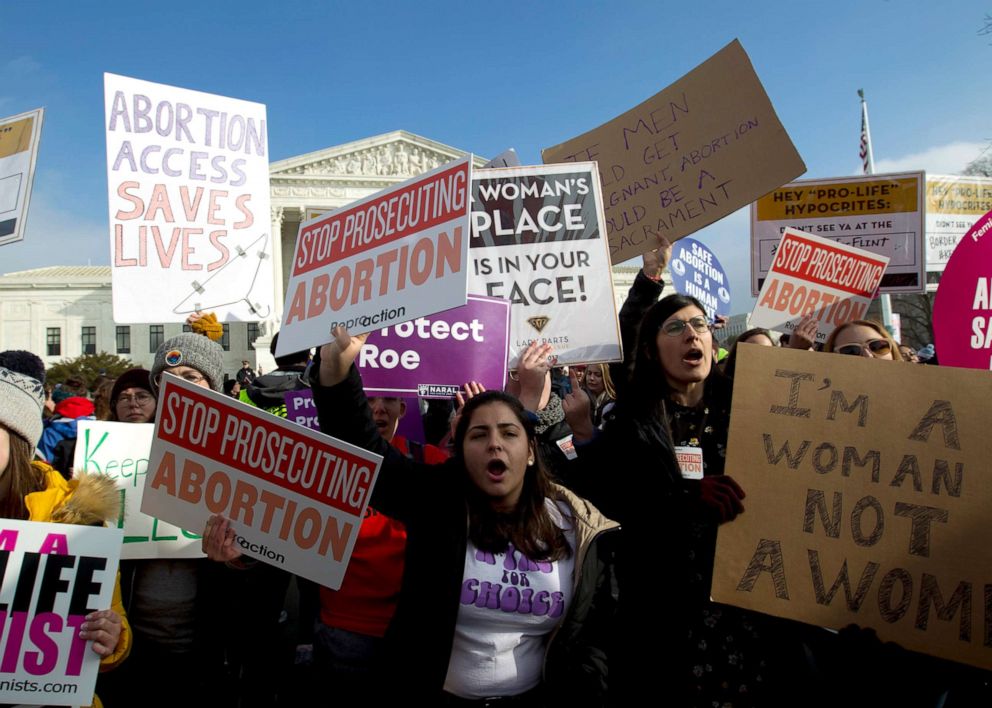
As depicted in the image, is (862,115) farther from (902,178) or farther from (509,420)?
(509,420)

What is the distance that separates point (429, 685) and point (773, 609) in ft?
3.09

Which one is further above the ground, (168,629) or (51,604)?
(51,604)

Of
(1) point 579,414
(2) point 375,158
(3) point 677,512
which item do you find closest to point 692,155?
(1) point 579,414

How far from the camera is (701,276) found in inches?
314

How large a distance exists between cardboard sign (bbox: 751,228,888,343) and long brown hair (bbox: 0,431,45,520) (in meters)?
3.79

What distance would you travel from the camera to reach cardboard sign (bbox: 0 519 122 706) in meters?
1.81

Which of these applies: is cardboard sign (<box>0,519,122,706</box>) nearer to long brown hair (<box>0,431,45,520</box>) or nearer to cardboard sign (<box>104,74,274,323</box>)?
long brown hair (<box>0,431,45,520</box>)

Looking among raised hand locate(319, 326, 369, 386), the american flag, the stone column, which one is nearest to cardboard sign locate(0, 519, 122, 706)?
raised hand locate(319, 326, 369, 386)

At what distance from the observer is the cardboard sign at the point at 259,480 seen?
6.65 ft

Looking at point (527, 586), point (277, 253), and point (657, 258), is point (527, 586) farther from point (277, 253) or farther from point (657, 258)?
point (277, 253)

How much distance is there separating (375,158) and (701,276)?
5109 centimetres

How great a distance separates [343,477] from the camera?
2025 mm

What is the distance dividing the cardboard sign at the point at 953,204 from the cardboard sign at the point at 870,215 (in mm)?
2897

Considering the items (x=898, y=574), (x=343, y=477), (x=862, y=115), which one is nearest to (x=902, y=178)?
(x=898, y=574)
